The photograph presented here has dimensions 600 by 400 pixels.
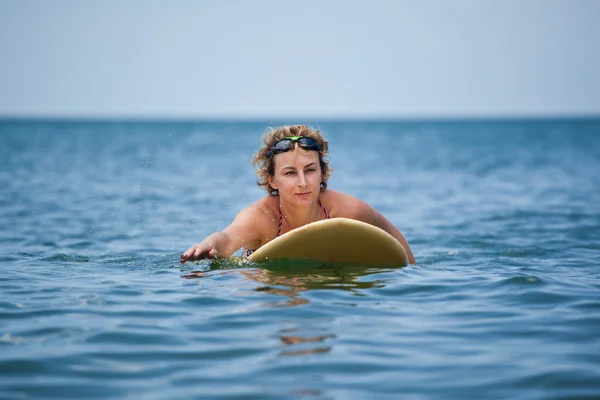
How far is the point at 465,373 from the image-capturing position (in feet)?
13.4

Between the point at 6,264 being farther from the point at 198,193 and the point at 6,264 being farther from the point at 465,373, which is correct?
the point at 198,193

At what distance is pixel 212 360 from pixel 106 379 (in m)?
0.59

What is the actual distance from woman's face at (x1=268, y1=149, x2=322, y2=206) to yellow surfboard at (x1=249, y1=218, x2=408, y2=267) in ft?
1.91

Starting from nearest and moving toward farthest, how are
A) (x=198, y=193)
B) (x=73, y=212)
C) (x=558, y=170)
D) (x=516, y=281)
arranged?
(x=516, y=281) < (x=73, y=212) < (x=198, y=193) < (x=558, y=170)

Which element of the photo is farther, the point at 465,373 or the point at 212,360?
the point at 212,360

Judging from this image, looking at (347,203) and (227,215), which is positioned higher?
(347,203)

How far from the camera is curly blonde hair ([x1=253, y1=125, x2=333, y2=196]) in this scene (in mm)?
7355

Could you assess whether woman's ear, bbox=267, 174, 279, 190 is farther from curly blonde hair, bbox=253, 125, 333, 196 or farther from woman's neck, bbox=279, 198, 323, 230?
woman's neck, bbox=279, 198, 323, 230

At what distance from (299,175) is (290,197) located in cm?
23

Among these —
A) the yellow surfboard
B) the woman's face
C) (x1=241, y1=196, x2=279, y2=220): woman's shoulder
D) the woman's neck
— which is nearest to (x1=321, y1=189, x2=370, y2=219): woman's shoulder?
the woman's neck

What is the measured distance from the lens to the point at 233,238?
22.7ft

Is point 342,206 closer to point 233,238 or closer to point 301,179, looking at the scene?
point 301,179

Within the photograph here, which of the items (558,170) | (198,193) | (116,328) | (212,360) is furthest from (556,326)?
(558,170)

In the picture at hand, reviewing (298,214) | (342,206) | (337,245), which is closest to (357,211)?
(342,206)
